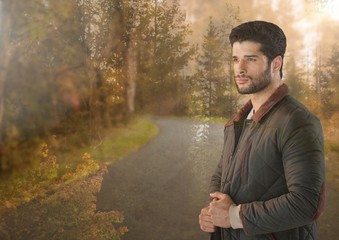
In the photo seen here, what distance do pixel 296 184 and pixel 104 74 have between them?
213 cm

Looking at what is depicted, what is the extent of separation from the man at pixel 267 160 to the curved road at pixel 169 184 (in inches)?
61.4

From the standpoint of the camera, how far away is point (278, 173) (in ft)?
3.25

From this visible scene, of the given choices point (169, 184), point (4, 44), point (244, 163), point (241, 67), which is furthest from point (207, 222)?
point (4, 44)

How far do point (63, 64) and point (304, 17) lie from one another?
182 centimetres

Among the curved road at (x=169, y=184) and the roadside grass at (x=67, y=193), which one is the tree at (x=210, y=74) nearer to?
the curved road at (x=169, y=184)

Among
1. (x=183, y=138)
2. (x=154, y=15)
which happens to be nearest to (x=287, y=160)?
(x=183, y=138)

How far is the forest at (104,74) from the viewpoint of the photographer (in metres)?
2.80

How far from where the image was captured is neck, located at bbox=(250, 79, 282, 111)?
44.9 inches

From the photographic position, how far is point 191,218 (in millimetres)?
2740

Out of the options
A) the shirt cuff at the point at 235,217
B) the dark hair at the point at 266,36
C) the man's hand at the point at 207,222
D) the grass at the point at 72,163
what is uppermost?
the dark hair at the point at 266,36

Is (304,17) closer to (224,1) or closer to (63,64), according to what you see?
(224,1)

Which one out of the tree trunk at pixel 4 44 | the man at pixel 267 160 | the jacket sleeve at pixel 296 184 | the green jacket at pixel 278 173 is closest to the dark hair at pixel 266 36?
the man at pixel 267 160

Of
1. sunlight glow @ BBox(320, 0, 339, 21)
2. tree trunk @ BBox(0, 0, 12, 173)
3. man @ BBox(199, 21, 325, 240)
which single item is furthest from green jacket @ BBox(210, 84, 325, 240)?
tree trunk @ BBox(0, 0, 12, 173)

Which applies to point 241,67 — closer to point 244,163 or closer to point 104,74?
point 244,163
